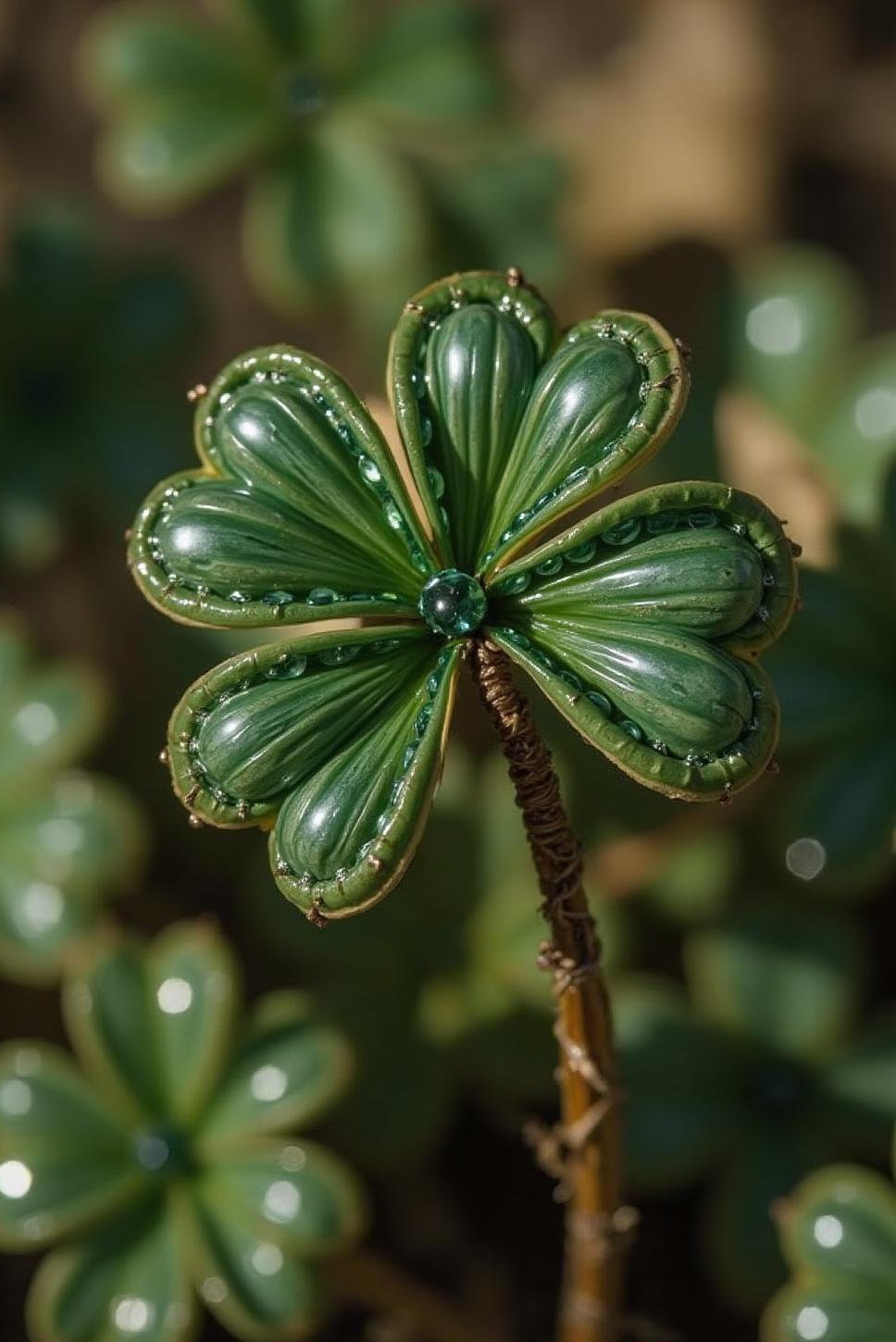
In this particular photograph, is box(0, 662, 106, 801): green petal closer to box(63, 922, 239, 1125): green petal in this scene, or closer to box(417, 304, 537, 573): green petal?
box(63, 922, 239, 1125): green petal

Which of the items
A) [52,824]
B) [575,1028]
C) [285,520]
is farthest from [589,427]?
[52,824]

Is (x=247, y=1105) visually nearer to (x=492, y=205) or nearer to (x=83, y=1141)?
(x=83, y=1141)

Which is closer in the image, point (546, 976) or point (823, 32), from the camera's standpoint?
point (546, 976)

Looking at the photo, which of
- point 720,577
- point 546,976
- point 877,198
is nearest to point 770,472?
point 546,976

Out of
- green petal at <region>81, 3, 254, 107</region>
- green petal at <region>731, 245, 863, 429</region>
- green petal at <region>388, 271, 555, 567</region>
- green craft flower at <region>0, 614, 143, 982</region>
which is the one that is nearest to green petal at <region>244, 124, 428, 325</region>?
green petal at <region>81, 3, 254, 107</region>

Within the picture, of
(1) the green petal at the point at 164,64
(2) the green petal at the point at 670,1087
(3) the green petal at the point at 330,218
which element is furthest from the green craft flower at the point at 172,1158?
(1) the green petal at the point at 164,64

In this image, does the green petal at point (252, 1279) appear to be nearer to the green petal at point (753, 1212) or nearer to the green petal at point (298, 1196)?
the green petal at point (298, 1196)

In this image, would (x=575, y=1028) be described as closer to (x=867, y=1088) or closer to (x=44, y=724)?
(x=867, y=1088)
